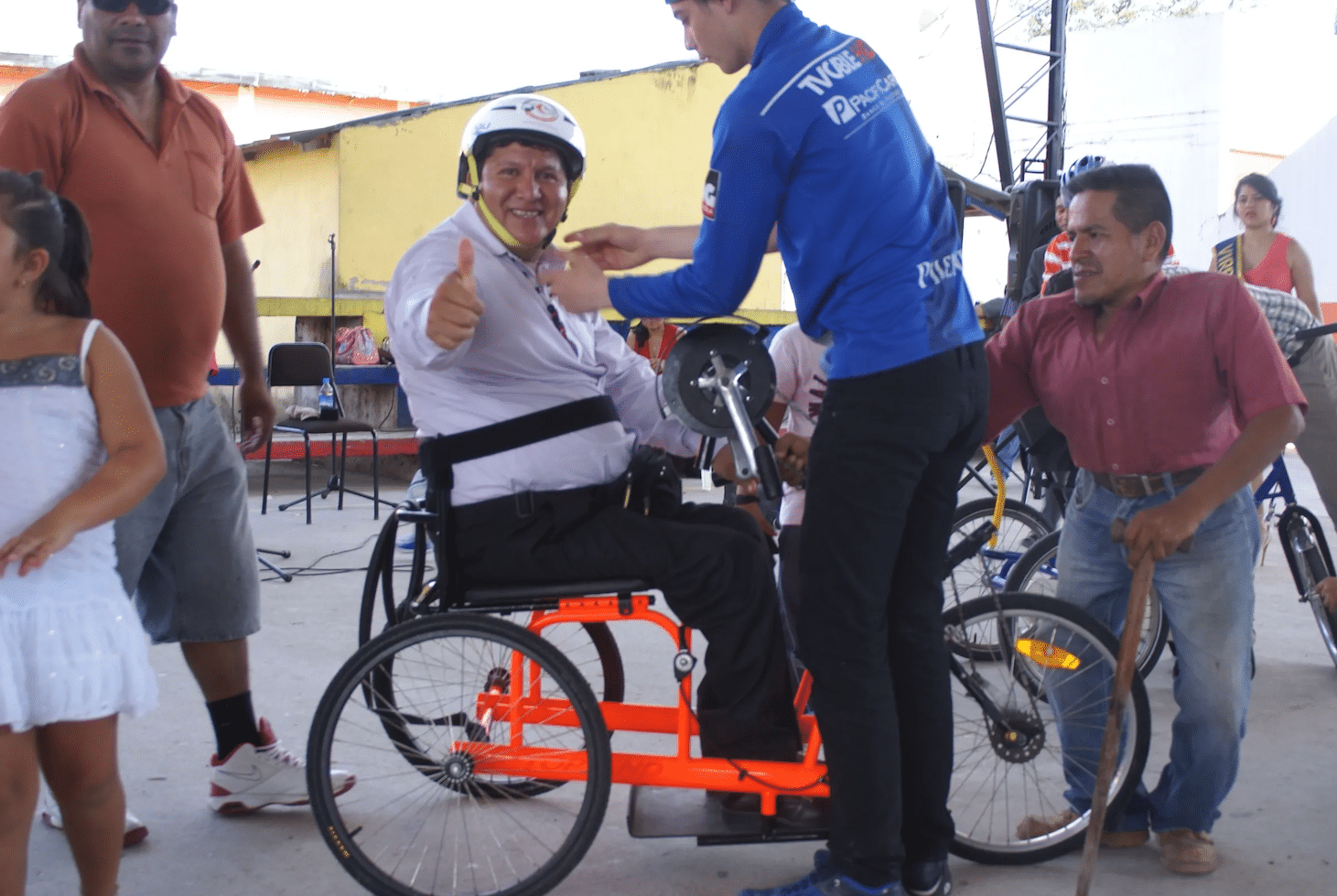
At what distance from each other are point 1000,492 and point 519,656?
2650 millimetres

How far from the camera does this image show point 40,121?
2.48 metres

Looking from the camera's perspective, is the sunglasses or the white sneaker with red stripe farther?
the white sneaker with red stripe

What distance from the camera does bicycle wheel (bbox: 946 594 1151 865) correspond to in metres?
2.61

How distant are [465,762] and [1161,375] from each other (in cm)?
173

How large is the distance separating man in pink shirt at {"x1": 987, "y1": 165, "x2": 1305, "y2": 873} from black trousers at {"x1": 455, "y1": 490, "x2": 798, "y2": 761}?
2.49 ft

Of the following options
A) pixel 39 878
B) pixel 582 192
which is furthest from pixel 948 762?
pixel 582 192

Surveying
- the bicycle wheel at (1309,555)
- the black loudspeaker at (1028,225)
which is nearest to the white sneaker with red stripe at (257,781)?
the bicycle wheel at (1309,555)

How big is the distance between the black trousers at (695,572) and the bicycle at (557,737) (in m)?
0.04

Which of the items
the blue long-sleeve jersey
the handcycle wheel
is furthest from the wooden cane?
the handcycle wheel

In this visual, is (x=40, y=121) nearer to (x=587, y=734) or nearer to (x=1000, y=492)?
(x=587, y=734)

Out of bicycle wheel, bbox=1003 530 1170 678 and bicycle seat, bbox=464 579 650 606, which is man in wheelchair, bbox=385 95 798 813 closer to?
bicycle seat, bbox=464 579 650 606

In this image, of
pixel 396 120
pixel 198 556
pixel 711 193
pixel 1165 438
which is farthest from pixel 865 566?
pixel 396 120

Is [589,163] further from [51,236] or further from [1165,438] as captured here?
[51,236]

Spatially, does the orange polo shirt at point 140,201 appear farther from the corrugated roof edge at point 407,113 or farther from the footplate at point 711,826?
the corrugated roof edge at point 407,113
